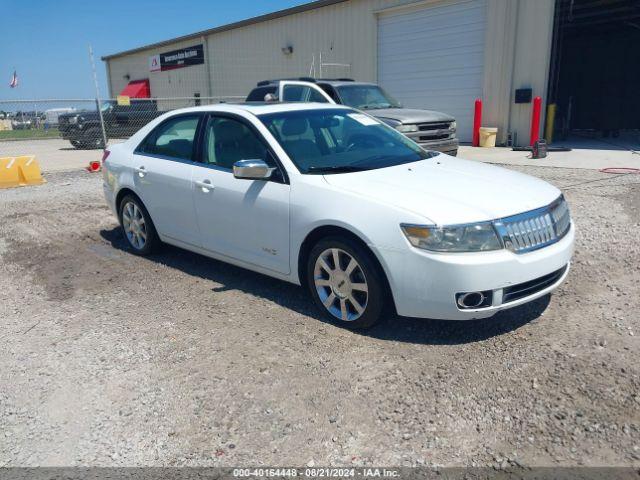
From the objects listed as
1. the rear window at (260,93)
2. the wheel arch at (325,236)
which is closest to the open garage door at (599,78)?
the rear window at (260,93)

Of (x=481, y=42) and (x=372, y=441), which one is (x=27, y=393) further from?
(x=481, y=42)

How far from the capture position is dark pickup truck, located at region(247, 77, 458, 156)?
997cm

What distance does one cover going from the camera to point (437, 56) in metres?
16.7

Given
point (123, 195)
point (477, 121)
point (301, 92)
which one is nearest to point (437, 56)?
point (477, 121)

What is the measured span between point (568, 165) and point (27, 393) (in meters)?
10.7

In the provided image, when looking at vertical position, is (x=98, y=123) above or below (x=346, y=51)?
below

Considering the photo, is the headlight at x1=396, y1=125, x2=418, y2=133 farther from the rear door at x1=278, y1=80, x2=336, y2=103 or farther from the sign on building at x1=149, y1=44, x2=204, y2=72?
the sign on building at x1=149, y1=44, x2=204, y2=72

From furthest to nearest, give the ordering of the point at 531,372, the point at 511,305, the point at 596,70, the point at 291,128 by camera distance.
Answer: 1. the point at 596,70
2. the point at 291,128
3. the point at 511,305
4. the point at 531,372

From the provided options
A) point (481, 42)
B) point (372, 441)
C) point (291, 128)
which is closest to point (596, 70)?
point (481, 42)

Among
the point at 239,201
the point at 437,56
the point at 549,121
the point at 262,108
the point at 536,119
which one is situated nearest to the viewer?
the point at 239,201

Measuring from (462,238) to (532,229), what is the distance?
544 mm

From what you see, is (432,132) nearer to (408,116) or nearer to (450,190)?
(408,116)

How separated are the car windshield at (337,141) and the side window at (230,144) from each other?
0.16 metres

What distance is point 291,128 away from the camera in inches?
173
